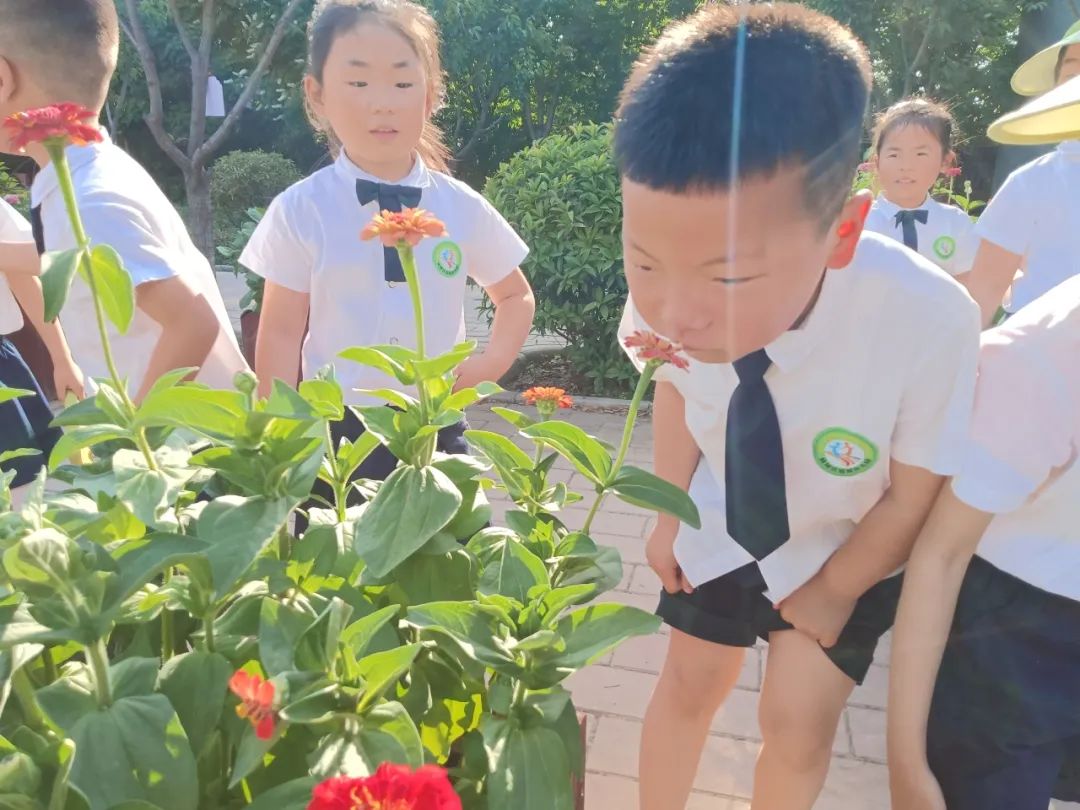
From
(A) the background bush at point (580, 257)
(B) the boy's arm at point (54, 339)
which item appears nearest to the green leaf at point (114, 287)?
(B) the boy's arm at point (54, 339)

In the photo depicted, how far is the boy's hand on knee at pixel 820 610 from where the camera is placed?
1427 millimetres

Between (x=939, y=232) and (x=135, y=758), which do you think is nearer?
(x=135, y=758)

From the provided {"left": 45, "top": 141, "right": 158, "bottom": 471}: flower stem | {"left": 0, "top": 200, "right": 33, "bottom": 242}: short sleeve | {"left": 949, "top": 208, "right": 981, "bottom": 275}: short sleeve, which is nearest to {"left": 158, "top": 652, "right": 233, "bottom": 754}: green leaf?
{"left": 45, "top": 141, "right": 158, "bottom": 471}: flower stem

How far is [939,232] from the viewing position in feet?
13.1

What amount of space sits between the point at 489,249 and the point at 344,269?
0.39 metres

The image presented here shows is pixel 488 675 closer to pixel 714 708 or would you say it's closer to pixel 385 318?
pixel 714 708

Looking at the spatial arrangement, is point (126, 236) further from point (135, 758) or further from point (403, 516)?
point (135, 758)

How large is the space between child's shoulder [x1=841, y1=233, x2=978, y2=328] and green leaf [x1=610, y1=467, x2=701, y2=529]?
48 cm

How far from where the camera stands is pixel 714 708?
5.70ft

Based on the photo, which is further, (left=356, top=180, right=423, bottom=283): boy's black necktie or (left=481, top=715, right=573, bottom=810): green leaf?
(left=356, top=180, right=423, bottom=283): boy's black necktie

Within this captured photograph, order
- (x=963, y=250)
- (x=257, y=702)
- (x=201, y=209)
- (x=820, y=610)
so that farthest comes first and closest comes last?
(x=201, y=209) → (x=963, y=250) → (x=820, y=610) → (x=257, y=702)

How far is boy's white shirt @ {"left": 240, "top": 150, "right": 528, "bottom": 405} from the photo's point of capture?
2131 mm

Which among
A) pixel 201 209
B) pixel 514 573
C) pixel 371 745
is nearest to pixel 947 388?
pixel 514 573

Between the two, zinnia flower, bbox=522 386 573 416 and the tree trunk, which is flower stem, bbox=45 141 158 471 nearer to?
zinnia flower, bbox=522 386 573 416
